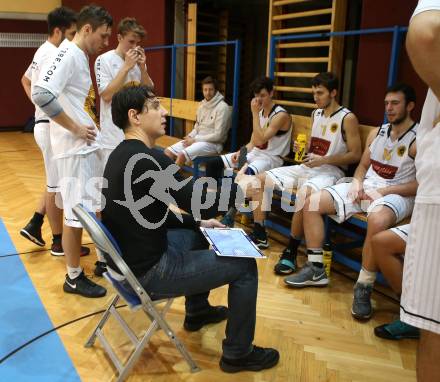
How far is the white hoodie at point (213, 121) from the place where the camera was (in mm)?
4684

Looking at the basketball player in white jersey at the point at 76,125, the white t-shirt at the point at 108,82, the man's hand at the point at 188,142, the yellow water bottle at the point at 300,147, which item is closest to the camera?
the basketball player in white jersey at the point at 76,125

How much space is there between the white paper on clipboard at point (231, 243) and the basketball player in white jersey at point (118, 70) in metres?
1.23

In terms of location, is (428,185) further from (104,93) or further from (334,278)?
(104,93)

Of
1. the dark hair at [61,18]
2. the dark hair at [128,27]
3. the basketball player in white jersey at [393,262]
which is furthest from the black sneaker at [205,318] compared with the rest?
the dark hair at [61,18]

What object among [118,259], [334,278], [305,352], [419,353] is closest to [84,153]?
[118,259]

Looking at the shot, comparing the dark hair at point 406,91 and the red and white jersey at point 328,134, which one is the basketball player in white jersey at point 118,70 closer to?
the red and white jersey at point 328,134

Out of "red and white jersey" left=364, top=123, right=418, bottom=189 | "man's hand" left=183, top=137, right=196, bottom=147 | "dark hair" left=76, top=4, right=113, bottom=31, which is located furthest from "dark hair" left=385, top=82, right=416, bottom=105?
"man's hand" left=183, top=137, right=196, bottom=147

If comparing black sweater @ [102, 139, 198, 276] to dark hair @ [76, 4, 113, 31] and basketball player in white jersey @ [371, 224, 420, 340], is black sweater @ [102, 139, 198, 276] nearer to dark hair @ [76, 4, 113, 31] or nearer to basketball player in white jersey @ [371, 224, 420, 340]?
dark hair @ [76, 4, 113, 31]

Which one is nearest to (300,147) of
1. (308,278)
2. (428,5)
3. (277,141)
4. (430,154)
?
(277,141)

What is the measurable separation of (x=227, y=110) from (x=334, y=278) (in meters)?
2.17

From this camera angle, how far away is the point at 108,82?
3.22 meters

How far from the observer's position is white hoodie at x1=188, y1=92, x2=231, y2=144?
15.4 ft

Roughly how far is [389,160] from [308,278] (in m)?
0.88

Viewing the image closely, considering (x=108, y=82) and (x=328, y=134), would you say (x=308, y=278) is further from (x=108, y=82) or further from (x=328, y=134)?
(x=108, y=82)
